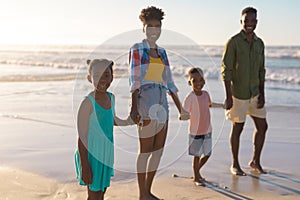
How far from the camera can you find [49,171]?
4.86 m

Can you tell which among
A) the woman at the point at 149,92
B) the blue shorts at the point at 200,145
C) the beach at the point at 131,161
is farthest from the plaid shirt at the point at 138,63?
the blue shorts at the point at 200,145

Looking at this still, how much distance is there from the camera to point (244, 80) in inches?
193

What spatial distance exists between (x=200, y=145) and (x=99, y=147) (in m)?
1.66

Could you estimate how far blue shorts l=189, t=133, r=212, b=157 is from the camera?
14.8 ft

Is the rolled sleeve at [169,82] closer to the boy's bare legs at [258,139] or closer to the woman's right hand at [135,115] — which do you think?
the woman's right hand at [135,115]

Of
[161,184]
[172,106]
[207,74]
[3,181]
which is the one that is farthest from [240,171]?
[207,74]

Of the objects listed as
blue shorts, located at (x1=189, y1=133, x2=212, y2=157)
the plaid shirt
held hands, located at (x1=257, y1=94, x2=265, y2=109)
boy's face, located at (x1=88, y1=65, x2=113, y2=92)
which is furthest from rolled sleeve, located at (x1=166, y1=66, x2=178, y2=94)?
held hands, located at (x1=257, y1=94, x2=265, y2=109)

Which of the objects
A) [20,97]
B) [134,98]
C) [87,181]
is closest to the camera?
[87,181]

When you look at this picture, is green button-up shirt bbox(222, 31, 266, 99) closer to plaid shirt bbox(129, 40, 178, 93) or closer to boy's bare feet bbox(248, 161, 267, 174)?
boy's bare feet bbox(248, 161, 267, 174)

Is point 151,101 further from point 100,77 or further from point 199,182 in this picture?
point 199,182

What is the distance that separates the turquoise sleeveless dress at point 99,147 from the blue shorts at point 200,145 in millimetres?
1513

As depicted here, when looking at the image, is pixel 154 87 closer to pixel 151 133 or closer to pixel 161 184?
pixel 151 133

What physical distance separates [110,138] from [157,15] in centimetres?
117

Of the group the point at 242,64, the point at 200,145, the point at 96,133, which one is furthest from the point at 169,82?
the point at 242,64
